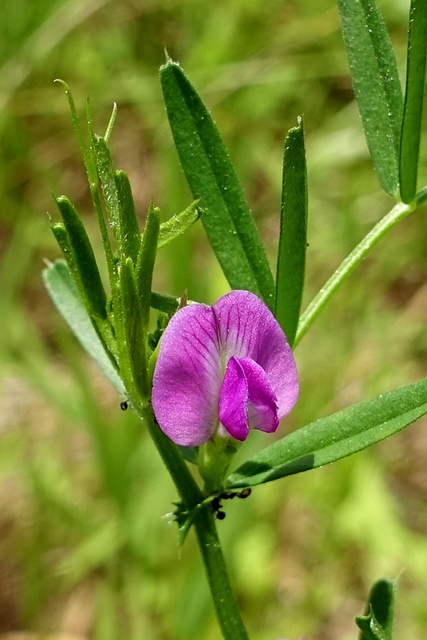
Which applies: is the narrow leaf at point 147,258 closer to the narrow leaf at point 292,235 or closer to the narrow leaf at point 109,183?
the narrow leaf at point 109,183

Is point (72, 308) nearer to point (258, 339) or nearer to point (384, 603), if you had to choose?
point (258, 339)

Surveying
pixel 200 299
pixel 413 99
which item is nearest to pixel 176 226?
pixel 413 99

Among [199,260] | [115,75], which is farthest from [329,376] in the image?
[115,75]

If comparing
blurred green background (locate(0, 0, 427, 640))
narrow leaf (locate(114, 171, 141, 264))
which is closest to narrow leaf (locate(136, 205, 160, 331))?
narrow leaf (locate(114, 171, 141, 264))

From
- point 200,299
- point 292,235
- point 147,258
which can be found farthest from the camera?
point 200,299

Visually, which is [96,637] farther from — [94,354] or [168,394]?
→ [168,394]

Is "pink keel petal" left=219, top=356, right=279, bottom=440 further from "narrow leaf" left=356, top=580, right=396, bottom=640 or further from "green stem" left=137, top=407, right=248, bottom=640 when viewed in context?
"narrow leaf" left=356, top=580, right=396, bottom=640
